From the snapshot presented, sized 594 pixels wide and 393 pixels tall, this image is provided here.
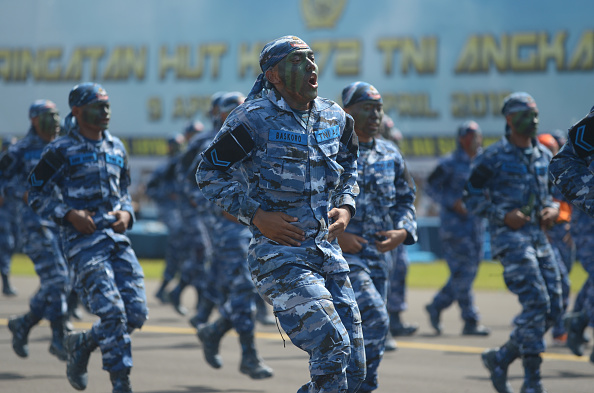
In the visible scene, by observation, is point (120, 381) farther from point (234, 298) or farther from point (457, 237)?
point (457, 237)

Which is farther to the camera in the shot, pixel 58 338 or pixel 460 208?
pixel 460 208

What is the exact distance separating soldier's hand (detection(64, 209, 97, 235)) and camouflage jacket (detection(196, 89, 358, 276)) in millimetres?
1870

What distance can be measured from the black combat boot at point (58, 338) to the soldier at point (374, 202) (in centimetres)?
357

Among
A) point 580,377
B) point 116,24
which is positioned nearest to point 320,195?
point 580,377

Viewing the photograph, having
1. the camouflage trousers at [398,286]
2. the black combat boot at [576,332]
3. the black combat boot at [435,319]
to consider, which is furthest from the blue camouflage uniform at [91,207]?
the black combat boot at [435,319]

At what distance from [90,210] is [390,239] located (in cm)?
222

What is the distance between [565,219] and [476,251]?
217cm

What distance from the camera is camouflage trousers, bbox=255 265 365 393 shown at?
16.9 ft

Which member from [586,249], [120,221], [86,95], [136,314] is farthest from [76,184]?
[586,249]

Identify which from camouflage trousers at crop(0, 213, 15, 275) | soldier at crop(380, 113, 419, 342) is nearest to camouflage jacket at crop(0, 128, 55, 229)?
soldier at crop(380, 113, 419, 342)

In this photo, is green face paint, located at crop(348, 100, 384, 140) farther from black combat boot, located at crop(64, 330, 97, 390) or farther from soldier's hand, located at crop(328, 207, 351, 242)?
black combat boot, located at crop(64, 330, 97, 390)

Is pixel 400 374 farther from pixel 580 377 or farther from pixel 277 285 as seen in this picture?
pixel 277 285

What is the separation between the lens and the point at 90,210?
727 centimetres

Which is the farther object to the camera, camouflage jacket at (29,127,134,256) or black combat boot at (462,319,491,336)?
black combat boot at (462,319,491,336)
